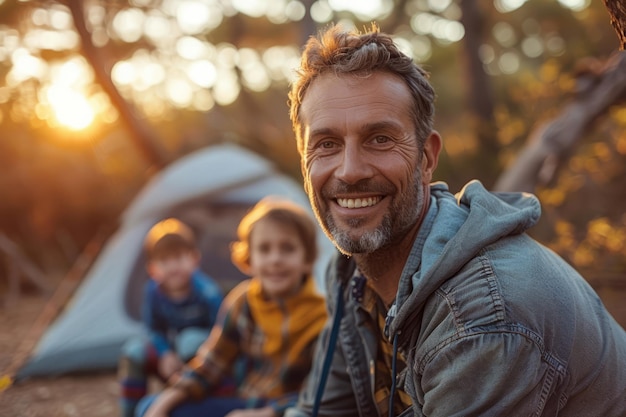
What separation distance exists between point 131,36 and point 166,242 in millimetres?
7720

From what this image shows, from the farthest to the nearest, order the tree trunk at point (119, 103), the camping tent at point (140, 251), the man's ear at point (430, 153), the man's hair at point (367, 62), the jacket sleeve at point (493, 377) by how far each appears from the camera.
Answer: the tree trunk at point (119, 103), the camping tent at point (140, 251), the man's ear at point (430, 153), the man's hair at point (367, 62), the jacket sleeve at point (493, 377)

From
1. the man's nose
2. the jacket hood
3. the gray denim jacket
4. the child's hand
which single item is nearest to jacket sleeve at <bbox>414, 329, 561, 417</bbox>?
the gray denim jacket

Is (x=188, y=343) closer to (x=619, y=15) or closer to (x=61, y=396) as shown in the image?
(x=61, y=396)

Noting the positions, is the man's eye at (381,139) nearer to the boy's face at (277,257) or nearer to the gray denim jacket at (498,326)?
the gray denim jacket at (498,326)

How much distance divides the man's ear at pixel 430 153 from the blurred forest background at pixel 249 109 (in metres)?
2.03

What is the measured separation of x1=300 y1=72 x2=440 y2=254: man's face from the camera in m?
1.77

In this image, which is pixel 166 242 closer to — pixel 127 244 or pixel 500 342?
pixel 127 244

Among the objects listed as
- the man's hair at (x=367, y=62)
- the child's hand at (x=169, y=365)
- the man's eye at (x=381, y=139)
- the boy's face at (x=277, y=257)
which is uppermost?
the man's hair at (x=367, y=62)

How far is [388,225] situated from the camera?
177 cm

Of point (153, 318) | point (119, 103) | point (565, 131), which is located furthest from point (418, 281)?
point (119, 103)

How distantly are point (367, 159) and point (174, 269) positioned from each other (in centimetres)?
221

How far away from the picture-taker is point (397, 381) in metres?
1.81

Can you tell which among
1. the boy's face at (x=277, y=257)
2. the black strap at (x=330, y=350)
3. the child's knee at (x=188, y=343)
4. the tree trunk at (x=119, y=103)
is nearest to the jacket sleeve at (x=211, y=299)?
the child's knee at (x=188, y=343)

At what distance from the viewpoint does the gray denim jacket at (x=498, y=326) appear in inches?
55.6
